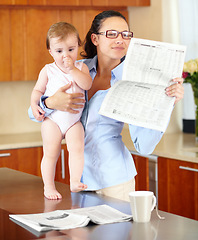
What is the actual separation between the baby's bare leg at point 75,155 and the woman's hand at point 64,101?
0.27 ft

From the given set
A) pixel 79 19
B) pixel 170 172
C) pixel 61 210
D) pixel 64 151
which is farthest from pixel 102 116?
pixel 79 19

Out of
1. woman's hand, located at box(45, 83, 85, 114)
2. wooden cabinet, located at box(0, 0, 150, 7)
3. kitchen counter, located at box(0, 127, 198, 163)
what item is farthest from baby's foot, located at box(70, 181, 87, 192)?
Result: wooden cabinet, located at box(0, 0, 150, 7)

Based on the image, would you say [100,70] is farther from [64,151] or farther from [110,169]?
[64,151]

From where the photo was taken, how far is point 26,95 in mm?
4516

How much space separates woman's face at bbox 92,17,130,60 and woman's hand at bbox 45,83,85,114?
227mm

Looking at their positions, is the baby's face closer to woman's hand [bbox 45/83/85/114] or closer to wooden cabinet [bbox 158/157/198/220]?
woman's hand [bbox 45/83/85/114]

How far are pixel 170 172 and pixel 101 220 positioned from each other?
184 centimetres

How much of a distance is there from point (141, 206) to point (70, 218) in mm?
241

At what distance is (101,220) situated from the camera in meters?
1.57

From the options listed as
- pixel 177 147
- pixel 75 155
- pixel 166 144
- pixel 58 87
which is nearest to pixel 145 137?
pixel 75 155

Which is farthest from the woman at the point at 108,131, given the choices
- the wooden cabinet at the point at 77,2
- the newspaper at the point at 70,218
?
the wooden cabinet at the point at 77,2

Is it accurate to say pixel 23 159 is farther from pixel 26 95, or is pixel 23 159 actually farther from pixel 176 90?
pixel 176 90

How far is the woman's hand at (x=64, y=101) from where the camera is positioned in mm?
1886

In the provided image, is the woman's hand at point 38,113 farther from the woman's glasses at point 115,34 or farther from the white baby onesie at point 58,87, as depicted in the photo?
the woman's glasses at point 115,34
